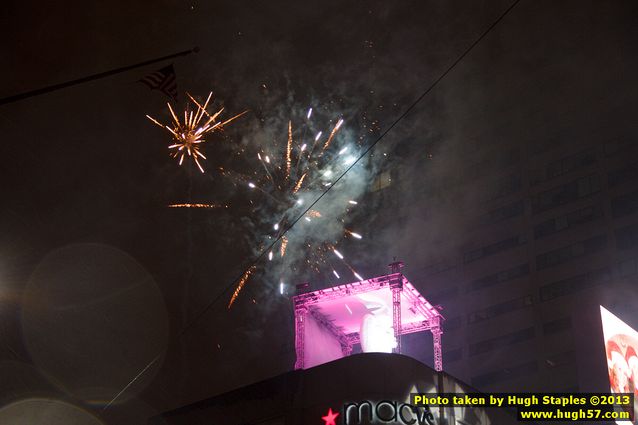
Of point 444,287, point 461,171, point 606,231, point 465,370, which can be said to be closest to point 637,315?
point 606,231

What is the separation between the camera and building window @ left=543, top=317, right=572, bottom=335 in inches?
2739

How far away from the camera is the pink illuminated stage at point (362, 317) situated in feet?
101

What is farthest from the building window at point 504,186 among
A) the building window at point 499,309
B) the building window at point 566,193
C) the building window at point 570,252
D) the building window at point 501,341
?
the building window at point 501,341

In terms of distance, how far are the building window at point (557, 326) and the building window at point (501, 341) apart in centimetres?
162

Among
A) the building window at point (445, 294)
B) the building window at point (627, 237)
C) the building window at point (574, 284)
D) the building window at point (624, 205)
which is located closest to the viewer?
the building window at point (627, 237)

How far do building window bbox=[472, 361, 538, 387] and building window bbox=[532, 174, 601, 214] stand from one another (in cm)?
1805

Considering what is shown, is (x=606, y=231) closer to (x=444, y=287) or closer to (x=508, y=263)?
(x=508, y=263)

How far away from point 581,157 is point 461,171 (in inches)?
594

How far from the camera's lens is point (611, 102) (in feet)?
258

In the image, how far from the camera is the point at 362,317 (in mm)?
32625

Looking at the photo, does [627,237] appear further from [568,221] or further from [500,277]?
[500,277]

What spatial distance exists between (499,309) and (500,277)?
383 centimetres

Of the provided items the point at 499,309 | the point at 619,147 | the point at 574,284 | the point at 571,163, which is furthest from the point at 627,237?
the point at 499,309

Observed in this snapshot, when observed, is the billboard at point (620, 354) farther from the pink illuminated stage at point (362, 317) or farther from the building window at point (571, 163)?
the building window at point (571, 163)
